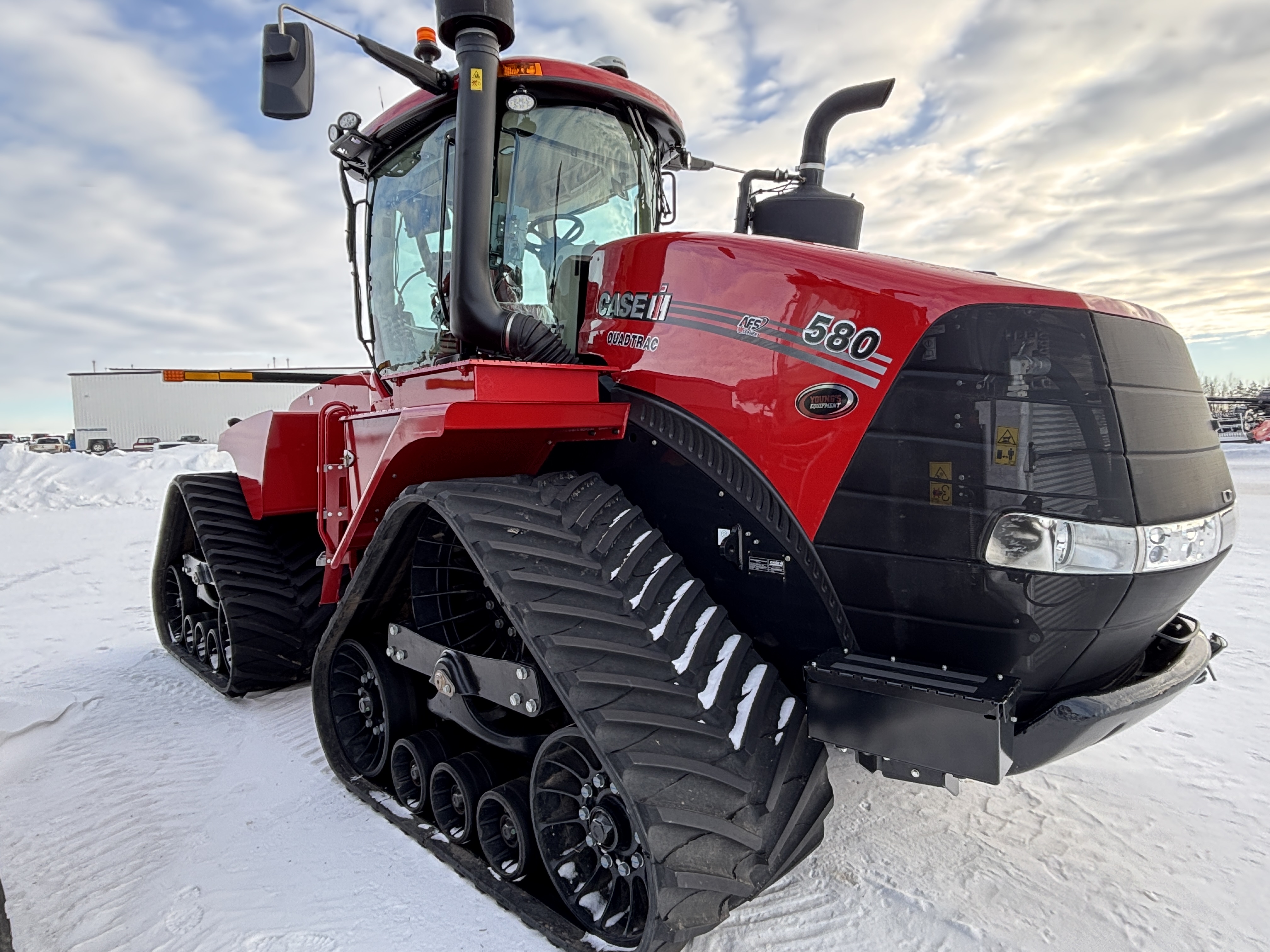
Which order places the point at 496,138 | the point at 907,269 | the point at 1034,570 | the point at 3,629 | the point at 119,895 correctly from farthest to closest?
the point at 3,629 → the point at 496,138 → the point at 119,895 → the point at 907,269 → the point at 1034,570

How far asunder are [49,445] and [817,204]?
1715 inches

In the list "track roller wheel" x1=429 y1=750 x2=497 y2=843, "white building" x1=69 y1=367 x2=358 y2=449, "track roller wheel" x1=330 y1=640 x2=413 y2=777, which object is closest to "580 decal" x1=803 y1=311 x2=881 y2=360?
"track roller wheel" x1=429 y1=750 x2=497 y2=843

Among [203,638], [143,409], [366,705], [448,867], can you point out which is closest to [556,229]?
[366,705]

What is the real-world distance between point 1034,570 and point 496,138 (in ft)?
7.77

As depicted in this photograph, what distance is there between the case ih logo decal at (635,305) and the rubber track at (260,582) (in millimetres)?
2824

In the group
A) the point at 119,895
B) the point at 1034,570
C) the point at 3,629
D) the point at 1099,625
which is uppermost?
the point at 1034,570

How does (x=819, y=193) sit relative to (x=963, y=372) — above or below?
above

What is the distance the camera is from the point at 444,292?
10.6ft

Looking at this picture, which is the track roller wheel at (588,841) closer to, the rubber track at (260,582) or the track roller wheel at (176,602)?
the rubber track at (260,582)

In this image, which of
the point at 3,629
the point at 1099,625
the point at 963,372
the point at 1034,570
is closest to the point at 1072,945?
the point at 1099,625

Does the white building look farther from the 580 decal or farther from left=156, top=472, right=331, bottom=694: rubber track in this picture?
the 580 decal

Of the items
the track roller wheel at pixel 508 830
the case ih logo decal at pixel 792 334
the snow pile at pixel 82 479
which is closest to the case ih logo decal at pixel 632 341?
the case ih logo decal at pixel 792 334

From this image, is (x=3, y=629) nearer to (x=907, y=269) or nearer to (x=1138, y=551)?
(x=907, y=269)

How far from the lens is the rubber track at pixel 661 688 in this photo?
200cm
